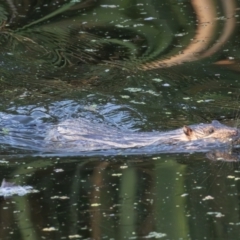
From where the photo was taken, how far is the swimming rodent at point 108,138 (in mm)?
7215

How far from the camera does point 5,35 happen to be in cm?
1091

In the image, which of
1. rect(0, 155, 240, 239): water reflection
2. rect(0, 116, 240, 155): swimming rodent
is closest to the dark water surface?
rect(0, 155, 240, 239): water reflection

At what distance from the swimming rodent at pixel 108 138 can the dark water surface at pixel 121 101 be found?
0.18 metres

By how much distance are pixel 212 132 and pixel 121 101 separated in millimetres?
1724

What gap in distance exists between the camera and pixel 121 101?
8719 millimetres

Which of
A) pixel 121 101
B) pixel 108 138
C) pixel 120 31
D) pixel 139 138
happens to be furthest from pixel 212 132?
pixel 120 31

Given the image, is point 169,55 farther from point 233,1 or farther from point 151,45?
point 233,1

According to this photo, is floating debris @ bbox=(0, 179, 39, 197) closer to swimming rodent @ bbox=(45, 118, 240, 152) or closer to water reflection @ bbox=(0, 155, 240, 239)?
water reflection @ bbox=(0, 155, 240, 239)

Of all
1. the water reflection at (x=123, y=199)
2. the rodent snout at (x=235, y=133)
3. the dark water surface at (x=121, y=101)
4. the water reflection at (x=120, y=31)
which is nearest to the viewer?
the water reflection at (x=123, y=199)

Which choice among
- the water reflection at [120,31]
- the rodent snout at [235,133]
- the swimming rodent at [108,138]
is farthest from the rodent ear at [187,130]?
the water reflection at [120,31]

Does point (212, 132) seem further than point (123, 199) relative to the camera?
Yes

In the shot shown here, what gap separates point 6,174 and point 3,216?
110cm

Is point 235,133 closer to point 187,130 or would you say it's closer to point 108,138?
point 187,130

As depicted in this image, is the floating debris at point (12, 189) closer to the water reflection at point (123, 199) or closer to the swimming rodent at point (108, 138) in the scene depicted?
the water reflection at point (123, 199)
